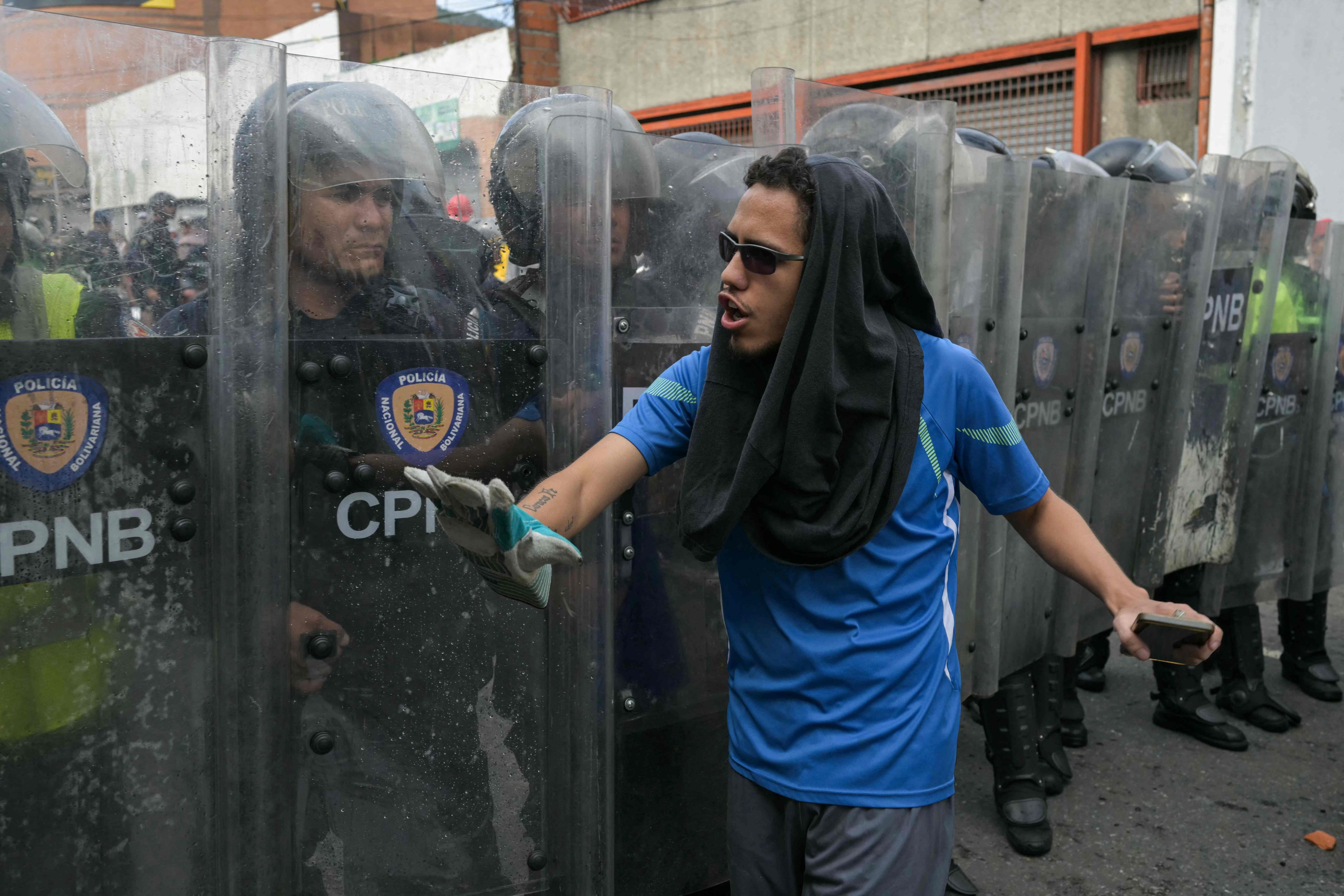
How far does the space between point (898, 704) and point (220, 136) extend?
1441mm

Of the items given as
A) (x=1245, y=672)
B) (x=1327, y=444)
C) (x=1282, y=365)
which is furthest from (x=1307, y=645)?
(x=1282, y=365)

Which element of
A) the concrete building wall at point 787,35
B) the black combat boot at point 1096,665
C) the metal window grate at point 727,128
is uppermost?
the concrete building wall at point 787,35

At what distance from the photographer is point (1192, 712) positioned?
14.6 ft

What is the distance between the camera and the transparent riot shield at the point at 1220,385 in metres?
4.16

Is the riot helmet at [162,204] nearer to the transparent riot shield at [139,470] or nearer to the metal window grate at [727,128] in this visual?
the transparent riot shield at [139,470]

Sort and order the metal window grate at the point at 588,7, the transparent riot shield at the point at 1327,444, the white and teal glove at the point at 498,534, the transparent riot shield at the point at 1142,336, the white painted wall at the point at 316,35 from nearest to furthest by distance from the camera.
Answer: the white and teal glove at the point at 498,534, the transparent riot shield at the point at 1142,336, the transparent riot shield at the point at 1327,444, the white painted wall at the point at 316,35, the metal window grate at the point at 588,7

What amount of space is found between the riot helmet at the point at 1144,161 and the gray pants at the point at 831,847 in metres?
2.78

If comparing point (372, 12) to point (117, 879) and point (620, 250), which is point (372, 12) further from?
point (117, 879)

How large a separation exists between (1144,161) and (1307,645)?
226cm

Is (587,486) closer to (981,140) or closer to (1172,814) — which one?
(981,140)

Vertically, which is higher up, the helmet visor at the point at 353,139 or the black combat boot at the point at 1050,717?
the helmet visor at the point at 353,139

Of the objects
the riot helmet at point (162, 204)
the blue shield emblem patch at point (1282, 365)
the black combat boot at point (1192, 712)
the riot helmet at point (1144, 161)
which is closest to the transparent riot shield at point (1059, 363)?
the riot helmet at point (1144, 161)

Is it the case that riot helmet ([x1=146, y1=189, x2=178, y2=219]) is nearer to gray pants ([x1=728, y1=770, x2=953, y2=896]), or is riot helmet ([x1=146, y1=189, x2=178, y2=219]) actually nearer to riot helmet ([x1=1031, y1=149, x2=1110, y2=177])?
gray pants ([x1=728, y1=770, x2=953, y2=896])

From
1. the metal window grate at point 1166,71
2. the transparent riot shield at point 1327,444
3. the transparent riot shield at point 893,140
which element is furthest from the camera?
the metal window grate at point 1166,71
